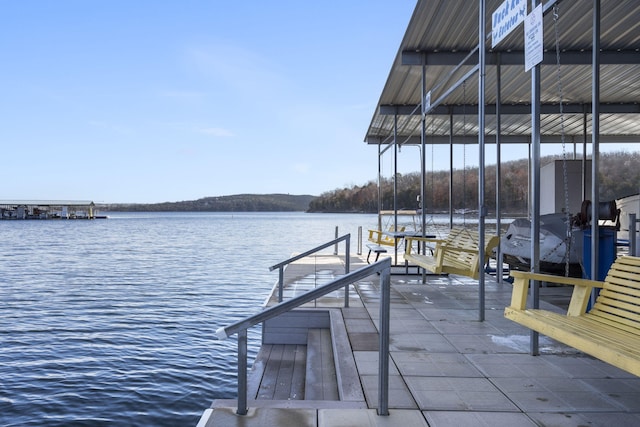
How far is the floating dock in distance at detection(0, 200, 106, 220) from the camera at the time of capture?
135125mm

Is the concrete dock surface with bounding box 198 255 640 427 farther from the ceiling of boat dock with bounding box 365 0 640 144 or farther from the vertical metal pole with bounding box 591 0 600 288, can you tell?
the ceiling of boat dock with bounding box 365 0 640 144

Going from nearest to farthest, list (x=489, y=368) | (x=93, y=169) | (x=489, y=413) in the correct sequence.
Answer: (x=489, y=413) → (x=489, y=368) → (x=93, y=169)

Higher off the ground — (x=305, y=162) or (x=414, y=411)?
(x=305, y=162)

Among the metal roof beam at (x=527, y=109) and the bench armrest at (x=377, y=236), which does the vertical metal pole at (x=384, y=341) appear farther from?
the bench armrest at (x=377, y=236)

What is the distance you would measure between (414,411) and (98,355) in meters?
5.21

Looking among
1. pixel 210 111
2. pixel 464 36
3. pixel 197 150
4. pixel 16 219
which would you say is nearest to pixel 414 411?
pixel 464 36

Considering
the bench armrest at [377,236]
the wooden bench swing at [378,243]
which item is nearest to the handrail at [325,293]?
the wooden bench swing at [378,243]

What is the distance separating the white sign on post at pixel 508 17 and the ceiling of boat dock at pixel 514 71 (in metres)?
0.22

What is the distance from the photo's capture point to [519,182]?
19.3 metres

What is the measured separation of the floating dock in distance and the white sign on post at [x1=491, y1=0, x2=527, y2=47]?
484 feet

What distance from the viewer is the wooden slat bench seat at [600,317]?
2.92m

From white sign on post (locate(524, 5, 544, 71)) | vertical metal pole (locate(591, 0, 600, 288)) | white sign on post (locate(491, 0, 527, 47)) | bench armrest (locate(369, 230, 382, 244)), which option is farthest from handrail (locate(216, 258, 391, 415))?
bench armrest (locate(369, 230, 382, 244))

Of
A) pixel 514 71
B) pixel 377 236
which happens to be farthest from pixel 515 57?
pixel 377 236

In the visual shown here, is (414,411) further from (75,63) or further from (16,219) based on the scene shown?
(16,219)
